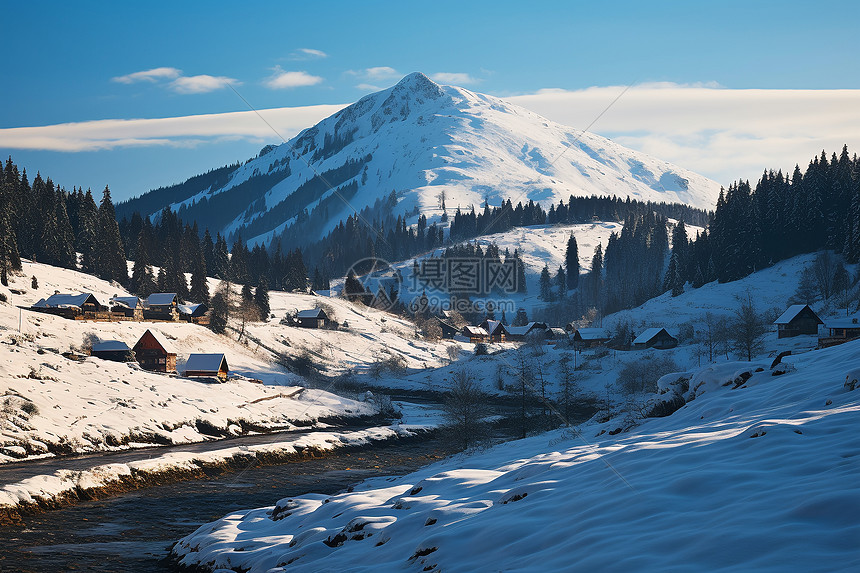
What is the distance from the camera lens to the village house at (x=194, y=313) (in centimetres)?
11112

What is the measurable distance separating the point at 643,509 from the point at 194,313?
109 metres

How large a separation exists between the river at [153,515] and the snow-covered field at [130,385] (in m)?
13.2

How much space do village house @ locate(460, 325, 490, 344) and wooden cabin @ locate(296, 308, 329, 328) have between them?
35.4 meters

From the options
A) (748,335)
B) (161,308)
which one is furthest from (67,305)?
(748,335)

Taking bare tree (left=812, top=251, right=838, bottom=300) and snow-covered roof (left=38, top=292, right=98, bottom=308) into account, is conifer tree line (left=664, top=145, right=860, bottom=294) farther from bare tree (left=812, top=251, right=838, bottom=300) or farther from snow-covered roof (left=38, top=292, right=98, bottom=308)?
snow-covered roof (left=38, top=292, right=98, bottom=308)

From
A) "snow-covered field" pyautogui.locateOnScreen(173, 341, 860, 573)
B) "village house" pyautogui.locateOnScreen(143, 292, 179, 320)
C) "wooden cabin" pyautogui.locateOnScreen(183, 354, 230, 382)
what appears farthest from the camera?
"village house" pyautogui.locateOnScreen(143, 292, 179, 320)

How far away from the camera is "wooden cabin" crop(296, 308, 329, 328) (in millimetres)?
127250

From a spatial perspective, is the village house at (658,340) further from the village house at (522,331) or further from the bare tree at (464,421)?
the bare tree at (464,421)

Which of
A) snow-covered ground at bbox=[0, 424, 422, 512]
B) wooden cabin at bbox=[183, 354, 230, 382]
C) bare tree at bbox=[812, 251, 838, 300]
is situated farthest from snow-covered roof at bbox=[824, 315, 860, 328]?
wooden cabin at bbox=[183, 354, 230, 382]

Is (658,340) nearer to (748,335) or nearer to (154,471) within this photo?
(748,335)

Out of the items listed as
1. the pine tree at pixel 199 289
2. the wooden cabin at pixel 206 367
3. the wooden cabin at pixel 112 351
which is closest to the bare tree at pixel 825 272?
the wooden cabin at pixel 206 367

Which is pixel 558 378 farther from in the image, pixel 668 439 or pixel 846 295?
pixel 668 439

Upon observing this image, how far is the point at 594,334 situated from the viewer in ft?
384

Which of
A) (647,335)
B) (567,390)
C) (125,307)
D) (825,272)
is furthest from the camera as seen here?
(825,272)
